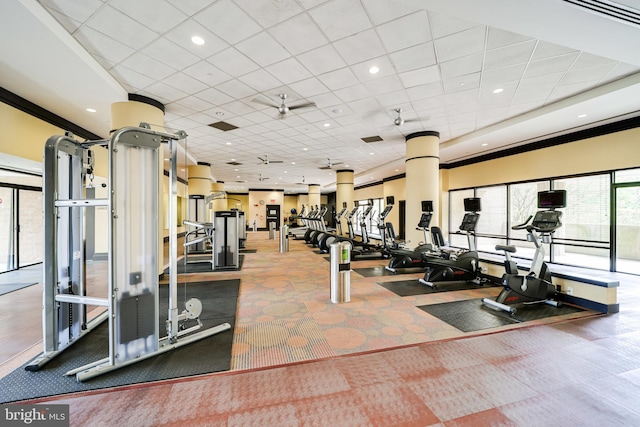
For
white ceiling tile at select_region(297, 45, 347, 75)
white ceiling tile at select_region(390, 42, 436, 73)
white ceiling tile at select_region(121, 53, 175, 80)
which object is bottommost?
white ceiling tile at select_region(121, 53, 175, 80)

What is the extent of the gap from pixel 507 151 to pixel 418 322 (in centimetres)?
781

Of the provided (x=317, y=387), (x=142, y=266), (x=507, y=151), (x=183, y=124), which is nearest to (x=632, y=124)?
(x=507, y=151)

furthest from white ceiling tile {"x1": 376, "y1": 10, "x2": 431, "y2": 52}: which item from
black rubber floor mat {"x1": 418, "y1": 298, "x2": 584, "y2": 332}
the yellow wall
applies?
the yellow wall

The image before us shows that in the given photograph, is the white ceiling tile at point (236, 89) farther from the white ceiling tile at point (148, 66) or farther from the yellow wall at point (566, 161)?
the yellow wall at point (566, 161)

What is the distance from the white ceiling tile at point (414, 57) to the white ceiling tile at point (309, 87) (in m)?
1.32

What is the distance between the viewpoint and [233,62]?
156 inches

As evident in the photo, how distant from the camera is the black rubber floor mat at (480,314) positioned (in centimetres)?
337

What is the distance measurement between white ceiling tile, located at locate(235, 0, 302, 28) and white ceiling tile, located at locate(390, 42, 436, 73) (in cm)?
161

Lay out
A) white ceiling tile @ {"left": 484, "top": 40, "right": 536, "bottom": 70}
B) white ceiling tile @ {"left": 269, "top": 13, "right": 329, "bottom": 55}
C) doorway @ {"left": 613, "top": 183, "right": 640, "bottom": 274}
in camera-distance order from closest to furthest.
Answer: white ceiling tile @ {"left": 269, "top": 13, "right": 329, "bottom": 55} → white ceiling tile @ {"left": 484, "top": 40, "right": 536, "bottom": 70} → doorway @ {"left": 613, "top": 183, "right": 640, "bottom": 274}

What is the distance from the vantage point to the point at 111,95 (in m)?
4.66

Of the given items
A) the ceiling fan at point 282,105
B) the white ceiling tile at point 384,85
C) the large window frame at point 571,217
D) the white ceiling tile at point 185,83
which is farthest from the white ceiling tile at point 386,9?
the large window frame at point 571,217

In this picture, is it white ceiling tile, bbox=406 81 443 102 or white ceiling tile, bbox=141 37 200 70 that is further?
white ceiling tile, bbox=406 81 443 102

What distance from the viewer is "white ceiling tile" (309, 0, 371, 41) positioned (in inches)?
114

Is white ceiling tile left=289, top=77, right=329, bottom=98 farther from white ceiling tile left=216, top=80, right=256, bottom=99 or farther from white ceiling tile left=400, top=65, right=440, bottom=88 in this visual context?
white ceiling tile left=400, top=65, right=440, bottom=88
